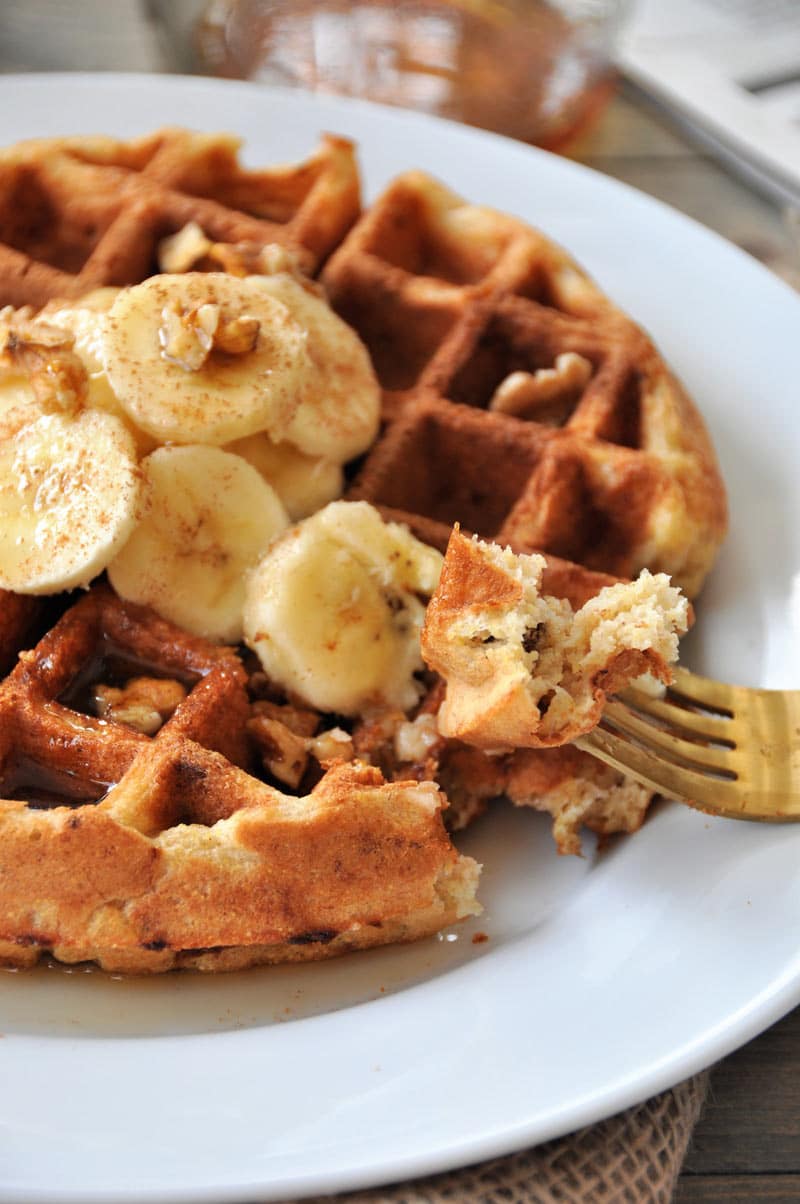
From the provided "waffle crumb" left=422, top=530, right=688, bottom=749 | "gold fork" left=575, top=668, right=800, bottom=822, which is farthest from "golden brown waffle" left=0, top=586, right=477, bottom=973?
Result: "gold fork" left=575, top=668, right=800, bottom=822

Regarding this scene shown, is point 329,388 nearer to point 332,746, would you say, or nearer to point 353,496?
point 353,496

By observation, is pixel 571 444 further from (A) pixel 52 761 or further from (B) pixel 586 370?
(A) pixel 52 761

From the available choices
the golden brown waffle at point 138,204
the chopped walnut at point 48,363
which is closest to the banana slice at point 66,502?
the chopped walnut at point 48,363

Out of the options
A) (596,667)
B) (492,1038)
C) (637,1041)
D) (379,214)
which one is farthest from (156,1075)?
(379,214)

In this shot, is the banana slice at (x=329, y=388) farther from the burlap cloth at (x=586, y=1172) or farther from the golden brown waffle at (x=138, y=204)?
the burlap cloth at (x=586, y=1172)

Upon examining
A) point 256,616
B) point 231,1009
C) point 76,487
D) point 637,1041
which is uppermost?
point 76,487

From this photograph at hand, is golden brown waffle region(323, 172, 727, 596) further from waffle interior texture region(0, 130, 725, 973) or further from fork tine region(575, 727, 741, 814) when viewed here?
fork tine region(575, 727, 741, 814)
